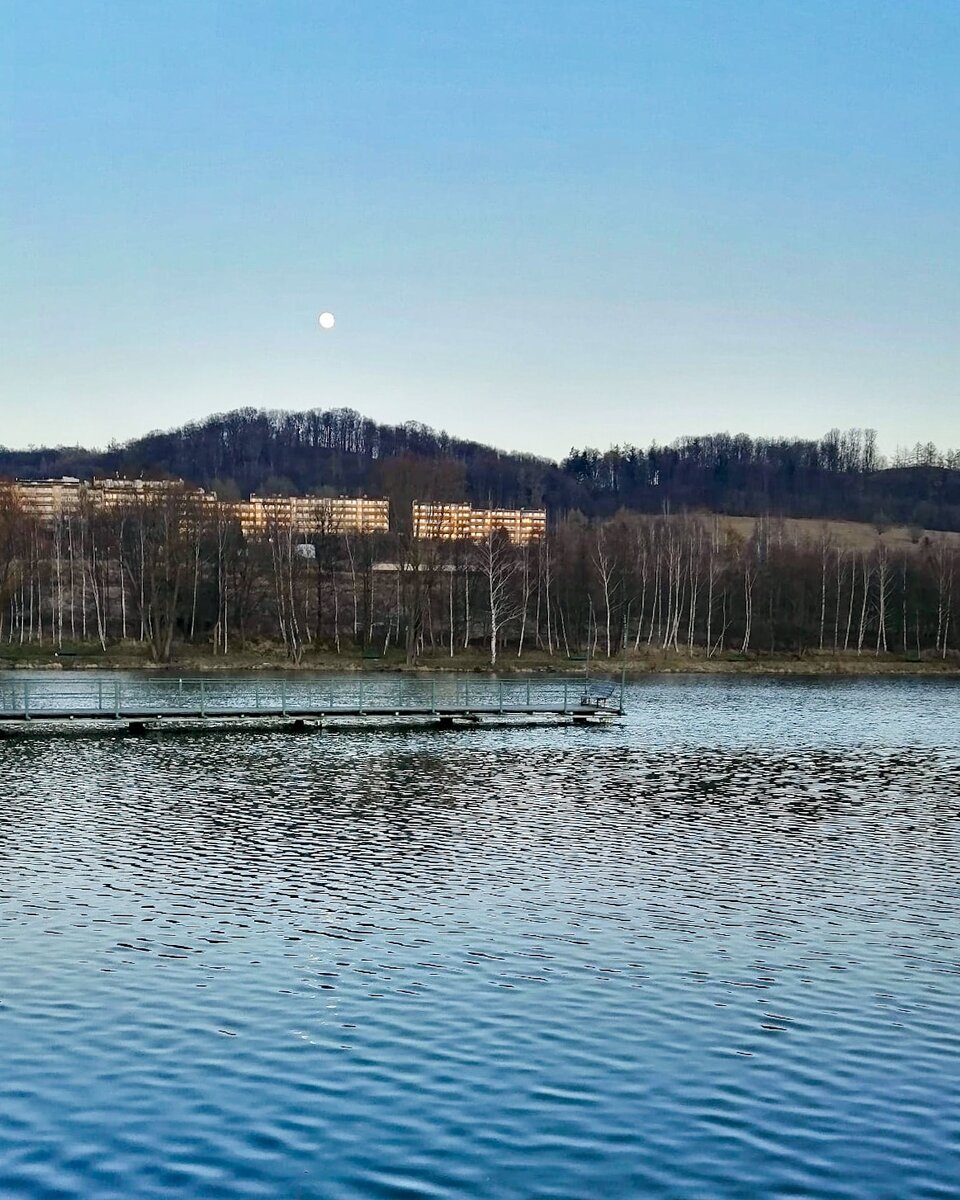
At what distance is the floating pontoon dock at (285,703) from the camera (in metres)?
50.8

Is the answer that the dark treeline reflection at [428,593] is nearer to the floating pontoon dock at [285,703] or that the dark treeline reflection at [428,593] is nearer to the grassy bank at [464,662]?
the grassy bank at [464,662]

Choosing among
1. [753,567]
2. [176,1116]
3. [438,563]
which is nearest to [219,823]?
[176,1116]

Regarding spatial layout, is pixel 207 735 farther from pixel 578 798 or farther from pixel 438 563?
pixel 438 563

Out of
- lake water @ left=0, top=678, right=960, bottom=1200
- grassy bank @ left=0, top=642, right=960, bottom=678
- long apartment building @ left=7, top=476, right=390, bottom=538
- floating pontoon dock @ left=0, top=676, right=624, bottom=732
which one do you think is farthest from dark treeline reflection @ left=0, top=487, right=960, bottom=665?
lake water @ left=0, top=678, right=960, bottom=1200

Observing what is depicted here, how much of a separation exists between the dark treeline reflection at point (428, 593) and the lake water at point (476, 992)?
174 ft

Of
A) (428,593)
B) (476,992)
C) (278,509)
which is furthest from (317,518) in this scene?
(476,992)

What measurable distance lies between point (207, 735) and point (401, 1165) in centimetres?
3876

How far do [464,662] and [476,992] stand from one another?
6753 cm

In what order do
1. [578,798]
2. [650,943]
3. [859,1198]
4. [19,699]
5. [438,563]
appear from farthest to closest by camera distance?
[438,563] → [19,699] → [578,798] → [650,943] → [859,1198]

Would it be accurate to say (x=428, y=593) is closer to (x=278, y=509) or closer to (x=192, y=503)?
(x=192, y=503)

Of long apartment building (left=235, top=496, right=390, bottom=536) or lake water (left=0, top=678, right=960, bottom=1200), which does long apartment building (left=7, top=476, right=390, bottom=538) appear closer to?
long apartment building (left=235, top=496, right=390, bottom=536)

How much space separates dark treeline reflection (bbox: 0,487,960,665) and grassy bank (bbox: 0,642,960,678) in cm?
117

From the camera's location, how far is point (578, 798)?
34.8 m

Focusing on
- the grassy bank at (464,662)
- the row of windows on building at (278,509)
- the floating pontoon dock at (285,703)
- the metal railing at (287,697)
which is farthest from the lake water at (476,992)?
the row of windows on building at (278,509)
